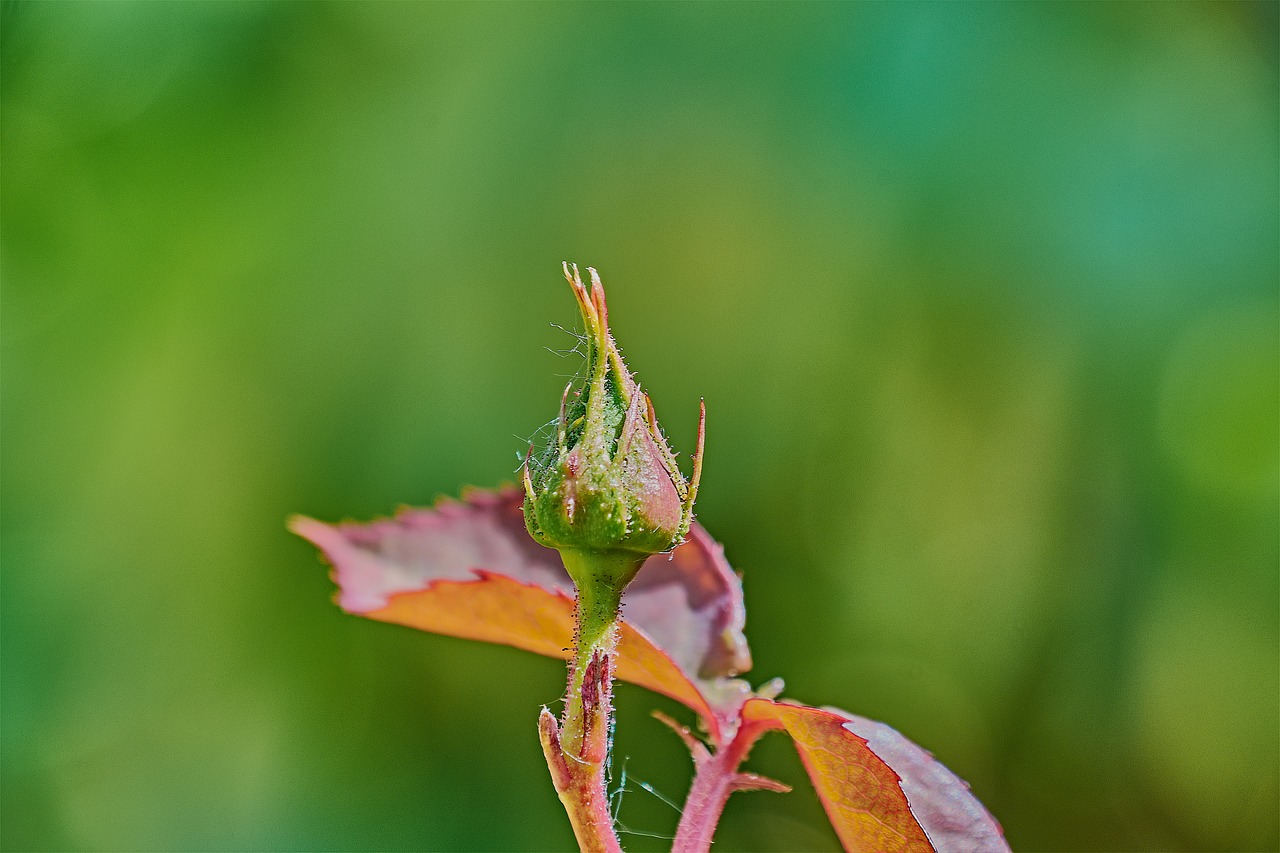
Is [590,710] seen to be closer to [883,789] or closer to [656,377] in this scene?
[883,789]

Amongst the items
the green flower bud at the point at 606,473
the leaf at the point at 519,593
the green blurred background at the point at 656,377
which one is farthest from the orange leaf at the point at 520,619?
the green blurred background at the point at 656,377

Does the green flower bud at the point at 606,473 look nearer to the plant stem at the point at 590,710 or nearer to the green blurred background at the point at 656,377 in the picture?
the plant stem at the point at 590,710

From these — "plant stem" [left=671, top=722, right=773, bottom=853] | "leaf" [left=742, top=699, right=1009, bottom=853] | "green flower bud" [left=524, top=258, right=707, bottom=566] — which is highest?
"green flower bud" [left=524, top=258, right=707, bottom=566]

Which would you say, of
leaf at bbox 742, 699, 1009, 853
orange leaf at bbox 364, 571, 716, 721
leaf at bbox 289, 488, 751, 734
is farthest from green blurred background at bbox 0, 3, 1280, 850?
leaf at bbox 742, 699, 1009, 853

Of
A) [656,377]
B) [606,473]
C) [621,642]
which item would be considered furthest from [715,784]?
[656,377]

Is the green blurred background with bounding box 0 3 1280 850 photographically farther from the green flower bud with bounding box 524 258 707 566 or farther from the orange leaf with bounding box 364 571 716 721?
the green flower bud with bounding box 524 258 707 566

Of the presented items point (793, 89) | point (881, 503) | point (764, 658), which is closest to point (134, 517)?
point (764, 658)

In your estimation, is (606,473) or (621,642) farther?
(621,642)
